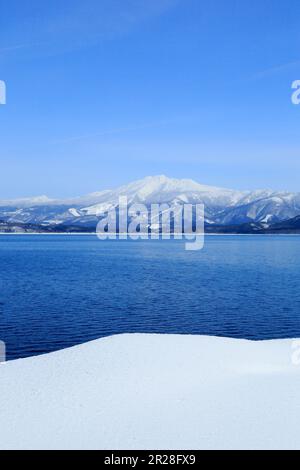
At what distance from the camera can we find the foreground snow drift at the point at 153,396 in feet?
36.6

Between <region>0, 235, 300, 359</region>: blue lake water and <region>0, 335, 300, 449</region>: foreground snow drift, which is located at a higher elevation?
<region>0, 335, 300, 449</region>: foreground snow drift

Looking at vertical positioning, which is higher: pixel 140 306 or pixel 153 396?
pixel 153 396

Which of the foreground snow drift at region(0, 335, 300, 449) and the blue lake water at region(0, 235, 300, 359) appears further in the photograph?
the blue lake water at region(0, 235, 300, 359)

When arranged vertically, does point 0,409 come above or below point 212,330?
above

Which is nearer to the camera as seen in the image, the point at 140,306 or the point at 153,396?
the point at 153,396

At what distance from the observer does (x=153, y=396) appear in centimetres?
1411

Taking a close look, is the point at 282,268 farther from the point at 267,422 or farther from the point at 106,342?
the point at 267,422

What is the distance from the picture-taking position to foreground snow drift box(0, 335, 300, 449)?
11141 millimetres

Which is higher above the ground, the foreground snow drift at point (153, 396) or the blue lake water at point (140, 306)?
the foreground snow drift at point (153, 396)

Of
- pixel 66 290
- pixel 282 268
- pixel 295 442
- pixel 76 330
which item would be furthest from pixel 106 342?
Answer: pixel 282 268

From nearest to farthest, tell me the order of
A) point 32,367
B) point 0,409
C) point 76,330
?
point 0,409, point 32,367, point 76,330

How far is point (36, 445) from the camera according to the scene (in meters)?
10.8

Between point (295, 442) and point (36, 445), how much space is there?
5.94 meters
